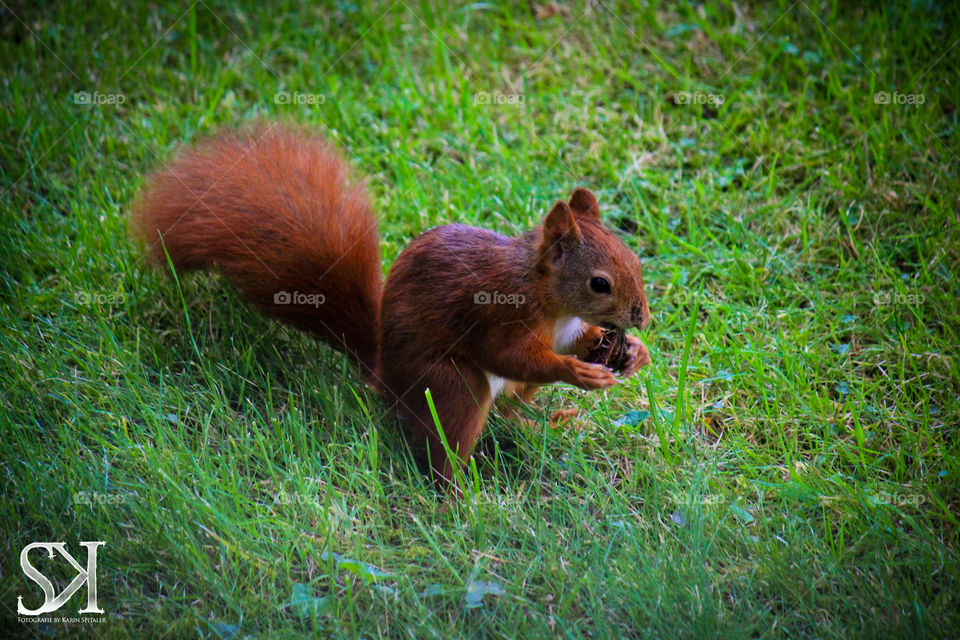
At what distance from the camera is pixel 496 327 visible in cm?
261

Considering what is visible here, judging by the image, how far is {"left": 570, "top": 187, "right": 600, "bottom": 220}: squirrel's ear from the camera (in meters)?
2.70

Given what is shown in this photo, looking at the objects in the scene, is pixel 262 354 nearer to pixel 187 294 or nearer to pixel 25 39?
pixel 187 294

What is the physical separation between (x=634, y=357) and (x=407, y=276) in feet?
2.42

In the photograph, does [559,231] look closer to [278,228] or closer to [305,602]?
[278,228]

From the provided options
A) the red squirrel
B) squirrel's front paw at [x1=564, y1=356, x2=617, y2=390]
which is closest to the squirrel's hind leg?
the red squirrel

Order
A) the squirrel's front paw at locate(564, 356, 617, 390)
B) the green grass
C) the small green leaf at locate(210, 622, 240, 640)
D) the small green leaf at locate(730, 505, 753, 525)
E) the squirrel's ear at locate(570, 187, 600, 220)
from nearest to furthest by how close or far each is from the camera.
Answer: the small green leaf at locate(210, 622, 240, 640) < the green grass < the small green leaf at locate(730, 505, 753, 525) < the squirrel's front paw at locate(564, 356, 617, 390) < the squirrel's ear at locate(570, 187, 600, 220)

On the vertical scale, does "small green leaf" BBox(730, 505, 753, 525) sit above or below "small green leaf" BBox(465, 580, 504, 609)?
below

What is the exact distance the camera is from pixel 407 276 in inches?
106

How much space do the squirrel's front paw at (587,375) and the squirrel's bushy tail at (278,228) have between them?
0.65 m

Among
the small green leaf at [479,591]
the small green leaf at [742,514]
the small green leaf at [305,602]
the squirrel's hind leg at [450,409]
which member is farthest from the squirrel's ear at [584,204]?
the small green leaf at [305,602]

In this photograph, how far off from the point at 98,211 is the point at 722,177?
2.51 metres

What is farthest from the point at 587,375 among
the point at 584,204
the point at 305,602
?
the point at 305,602

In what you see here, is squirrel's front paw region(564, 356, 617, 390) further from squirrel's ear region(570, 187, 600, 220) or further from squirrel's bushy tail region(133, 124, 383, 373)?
squirrel's bushy tail region(133, 124, 383, 373)

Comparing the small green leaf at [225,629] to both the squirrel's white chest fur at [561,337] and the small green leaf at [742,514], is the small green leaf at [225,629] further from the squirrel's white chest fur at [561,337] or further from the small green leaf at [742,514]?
the small green leaf at [742,514]
